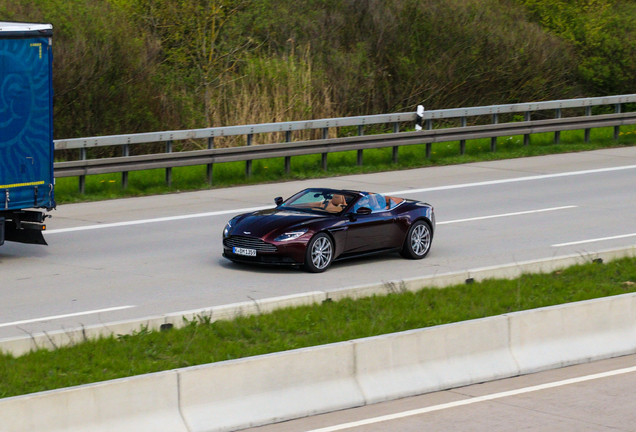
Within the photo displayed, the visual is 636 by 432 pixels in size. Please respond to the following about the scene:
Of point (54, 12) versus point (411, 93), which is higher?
point (54, 12)

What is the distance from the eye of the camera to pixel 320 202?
47.9ft

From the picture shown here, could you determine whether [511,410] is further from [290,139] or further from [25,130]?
[290,139]

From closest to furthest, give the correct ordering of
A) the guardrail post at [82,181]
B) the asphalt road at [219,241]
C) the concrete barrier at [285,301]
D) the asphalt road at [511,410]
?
the asphalt road at [511,410]
the concrete barrier at [285,301]
the asphalt road at [219,241]
the guardrail post at [82,181]

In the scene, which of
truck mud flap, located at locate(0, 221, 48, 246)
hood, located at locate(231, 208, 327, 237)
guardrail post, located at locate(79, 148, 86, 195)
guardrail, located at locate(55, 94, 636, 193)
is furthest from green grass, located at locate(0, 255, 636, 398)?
guardrail post, located at locate(79, 148, 86, 195)

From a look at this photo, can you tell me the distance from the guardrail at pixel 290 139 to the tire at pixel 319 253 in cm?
723

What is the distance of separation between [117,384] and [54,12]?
1829 cm

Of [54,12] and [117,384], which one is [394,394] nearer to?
[117,384]

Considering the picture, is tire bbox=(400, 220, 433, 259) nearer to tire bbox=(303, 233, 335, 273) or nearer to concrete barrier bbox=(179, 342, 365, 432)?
tire bbox=(303, 233, 335, 273)

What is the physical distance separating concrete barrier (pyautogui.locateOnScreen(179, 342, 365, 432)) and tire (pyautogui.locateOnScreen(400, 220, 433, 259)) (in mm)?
6542

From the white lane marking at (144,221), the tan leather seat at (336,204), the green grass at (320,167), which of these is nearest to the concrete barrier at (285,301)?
the tan leather seat at (336,204)

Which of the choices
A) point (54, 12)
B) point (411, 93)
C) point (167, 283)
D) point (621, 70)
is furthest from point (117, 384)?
point (621, 70)

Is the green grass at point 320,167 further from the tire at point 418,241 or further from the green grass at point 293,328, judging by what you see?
the green grass at point 293,328

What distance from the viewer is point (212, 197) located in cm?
2003

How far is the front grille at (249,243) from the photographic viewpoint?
13477mm
